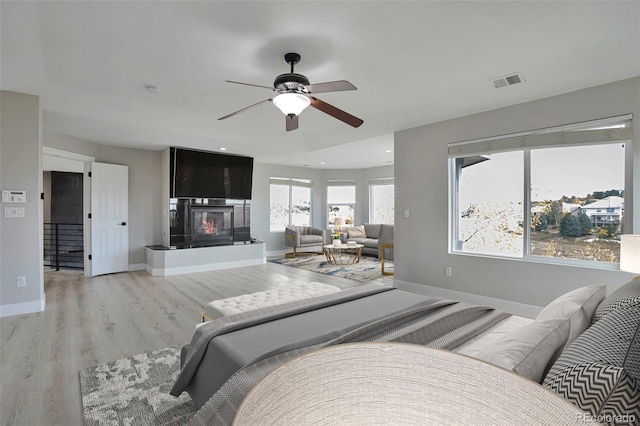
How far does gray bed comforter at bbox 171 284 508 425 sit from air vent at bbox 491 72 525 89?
2286mm

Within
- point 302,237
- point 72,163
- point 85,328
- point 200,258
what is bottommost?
point 85,328

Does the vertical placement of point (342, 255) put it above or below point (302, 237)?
below

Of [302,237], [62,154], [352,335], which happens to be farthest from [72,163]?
[352,335]

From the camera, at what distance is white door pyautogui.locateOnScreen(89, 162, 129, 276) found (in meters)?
5.52

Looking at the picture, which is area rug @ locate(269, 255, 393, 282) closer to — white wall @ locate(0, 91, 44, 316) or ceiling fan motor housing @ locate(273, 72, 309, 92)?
ceiling fan motor housing @ locate(273, 72, 309, 92)

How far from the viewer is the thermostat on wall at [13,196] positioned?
337cm

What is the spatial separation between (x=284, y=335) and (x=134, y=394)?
1.19m

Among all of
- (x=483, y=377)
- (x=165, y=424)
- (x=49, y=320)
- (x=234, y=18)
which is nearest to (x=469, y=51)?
(x=234, y=18)

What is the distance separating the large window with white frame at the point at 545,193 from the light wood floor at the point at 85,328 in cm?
226

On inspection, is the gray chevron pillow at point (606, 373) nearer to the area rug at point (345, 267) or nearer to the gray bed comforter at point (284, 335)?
the gray bed comforter at point (284, 335)

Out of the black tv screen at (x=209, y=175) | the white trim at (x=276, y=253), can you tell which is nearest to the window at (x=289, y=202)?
the white trim at (x=276, y=253)

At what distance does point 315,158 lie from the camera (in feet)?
24.8

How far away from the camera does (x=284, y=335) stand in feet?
5.40

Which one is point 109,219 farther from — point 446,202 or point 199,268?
point 446,202
